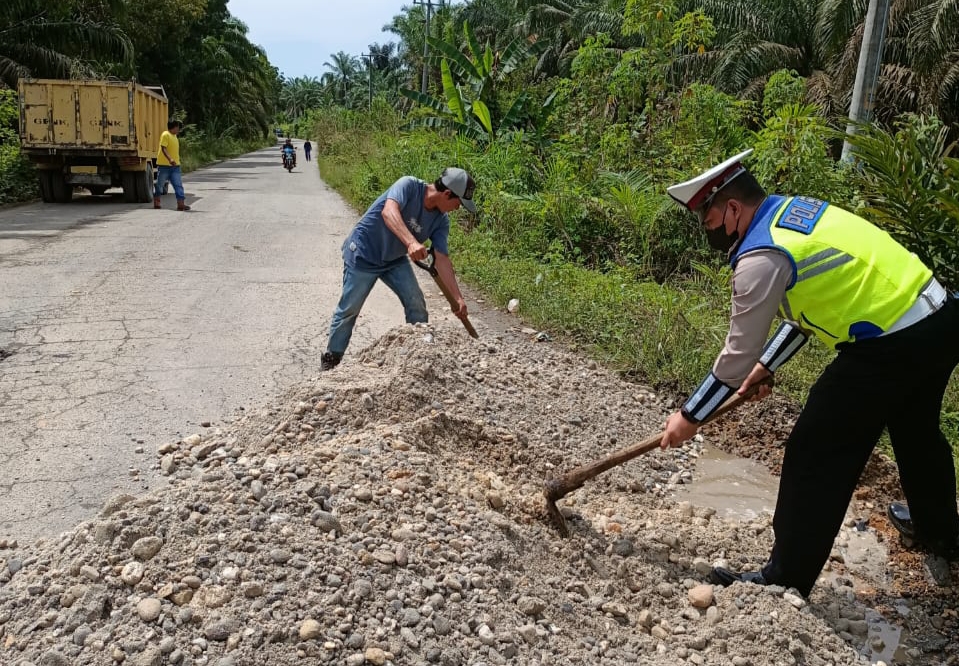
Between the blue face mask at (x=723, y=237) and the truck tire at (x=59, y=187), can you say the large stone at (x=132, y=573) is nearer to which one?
the blue face mask at (x=723, y=237)

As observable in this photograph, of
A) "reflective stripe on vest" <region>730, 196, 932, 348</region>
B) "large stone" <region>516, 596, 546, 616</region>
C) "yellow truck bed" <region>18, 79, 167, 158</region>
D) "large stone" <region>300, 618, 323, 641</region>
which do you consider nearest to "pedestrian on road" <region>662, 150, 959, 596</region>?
"reflective stripe on vest" <region>730, 196, 932, 348</region>

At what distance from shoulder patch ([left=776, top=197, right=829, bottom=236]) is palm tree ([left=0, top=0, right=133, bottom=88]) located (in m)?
20.2

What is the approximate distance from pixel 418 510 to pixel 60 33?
2135 centimetres

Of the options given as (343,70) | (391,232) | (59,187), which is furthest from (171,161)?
(343,70)

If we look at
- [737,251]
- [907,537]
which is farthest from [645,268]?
[737,251]

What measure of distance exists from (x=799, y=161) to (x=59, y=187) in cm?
1376

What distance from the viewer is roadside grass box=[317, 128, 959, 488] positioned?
5727mm

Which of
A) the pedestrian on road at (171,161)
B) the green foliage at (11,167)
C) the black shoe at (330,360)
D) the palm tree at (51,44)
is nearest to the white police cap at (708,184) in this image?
the black shoe at (330,360)

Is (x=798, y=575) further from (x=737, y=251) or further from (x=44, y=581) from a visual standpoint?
(x=44, y=581)

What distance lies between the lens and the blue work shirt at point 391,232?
511 centimetres

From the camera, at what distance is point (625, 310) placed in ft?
22.4

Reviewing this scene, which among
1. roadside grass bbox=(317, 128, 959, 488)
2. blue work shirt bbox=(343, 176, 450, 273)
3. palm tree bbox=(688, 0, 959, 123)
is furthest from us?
palm tree bbox=(688, 0, 959, 123)

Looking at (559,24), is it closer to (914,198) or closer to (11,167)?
(11,167)

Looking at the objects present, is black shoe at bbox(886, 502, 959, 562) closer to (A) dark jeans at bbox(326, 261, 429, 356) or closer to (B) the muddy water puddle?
(B) the muddy water puddle
